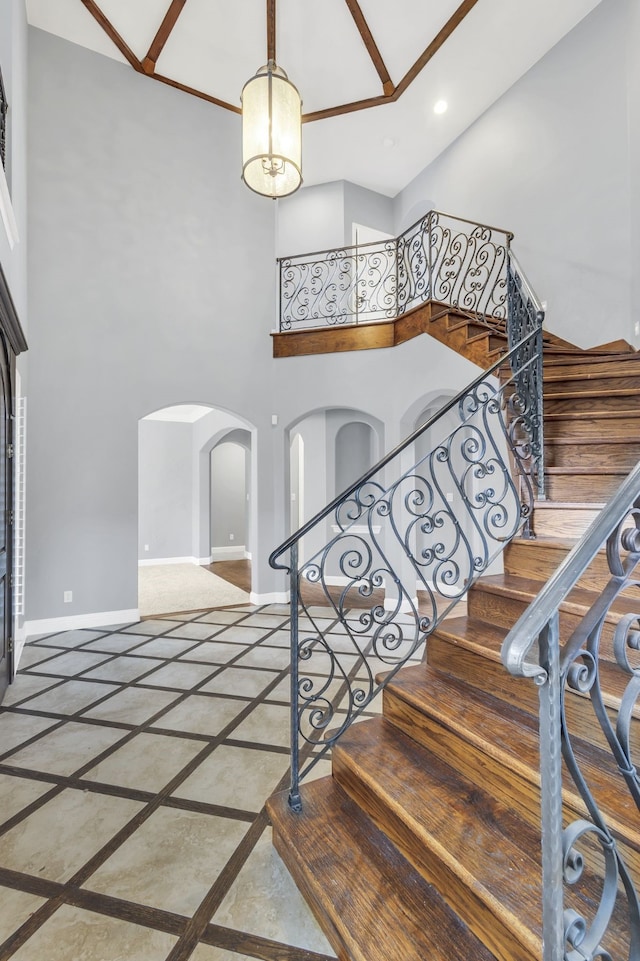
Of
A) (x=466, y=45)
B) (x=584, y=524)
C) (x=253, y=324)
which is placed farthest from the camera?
(x=253, y=324)

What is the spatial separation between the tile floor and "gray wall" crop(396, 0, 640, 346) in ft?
14.9

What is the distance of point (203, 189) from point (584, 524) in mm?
5629

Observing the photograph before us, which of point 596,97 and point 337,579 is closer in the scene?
point 596,97

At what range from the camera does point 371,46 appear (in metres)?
5.06

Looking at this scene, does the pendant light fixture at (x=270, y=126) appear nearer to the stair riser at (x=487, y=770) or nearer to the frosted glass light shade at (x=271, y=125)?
the frosted glass light shade at (x=271, y=125)

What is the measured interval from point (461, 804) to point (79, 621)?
4.46 meters

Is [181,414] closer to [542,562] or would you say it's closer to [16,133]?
[16,133]

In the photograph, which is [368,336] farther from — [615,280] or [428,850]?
[428,850]

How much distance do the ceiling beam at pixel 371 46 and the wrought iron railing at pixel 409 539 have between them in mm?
3561

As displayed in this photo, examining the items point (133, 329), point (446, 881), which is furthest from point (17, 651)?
point (446, 881)

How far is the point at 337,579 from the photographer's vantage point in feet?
23.4

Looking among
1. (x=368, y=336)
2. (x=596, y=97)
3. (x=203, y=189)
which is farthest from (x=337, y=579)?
(x=596, y=97)

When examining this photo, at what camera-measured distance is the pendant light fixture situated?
9.55 ft

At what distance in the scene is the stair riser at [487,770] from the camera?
3.91ft
